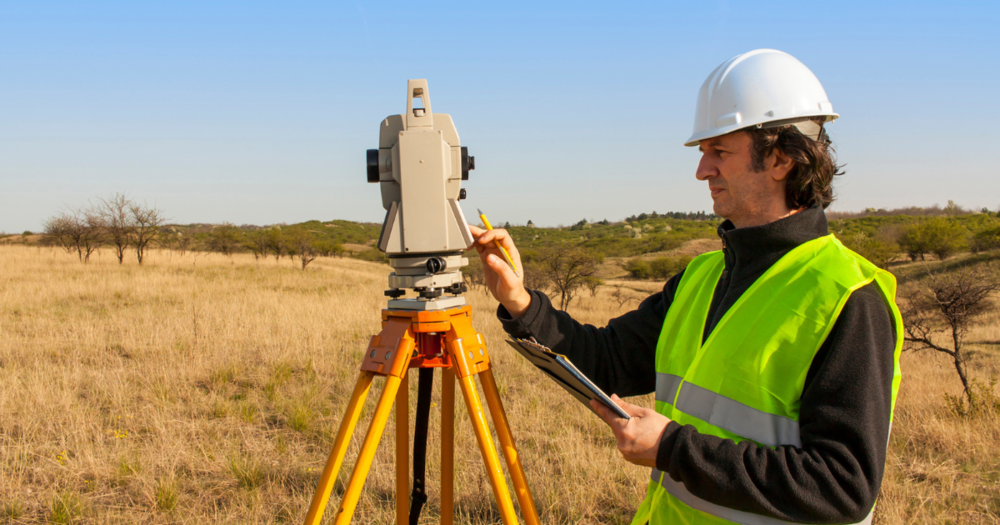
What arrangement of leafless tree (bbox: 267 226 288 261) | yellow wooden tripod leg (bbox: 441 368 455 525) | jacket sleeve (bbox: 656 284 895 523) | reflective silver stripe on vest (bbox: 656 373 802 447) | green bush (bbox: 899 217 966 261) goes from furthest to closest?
green bush (bbox: 899 217 966 261)
leafless tree (bbox: 267 226 288 261)
yellow wooden tripod leg (bbox: 441 368 455 525)
reflective silver stripe on vest (bbox: 656 373 802 447)
jacket sleeve (bbox: 656 284 895 523)

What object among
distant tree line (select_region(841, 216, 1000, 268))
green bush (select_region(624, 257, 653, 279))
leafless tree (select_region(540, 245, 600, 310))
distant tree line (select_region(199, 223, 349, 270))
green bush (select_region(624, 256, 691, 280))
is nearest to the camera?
leafless tree (select_region(540, 245, 600, 310))

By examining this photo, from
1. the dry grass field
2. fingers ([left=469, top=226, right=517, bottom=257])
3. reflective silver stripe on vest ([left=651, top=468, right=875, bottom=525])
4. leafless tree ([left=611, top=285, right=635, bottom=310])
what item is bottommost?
leafless tree ([left=611, top=285, right=635, bottom=310])

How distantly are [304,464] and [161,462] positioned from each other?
805mm

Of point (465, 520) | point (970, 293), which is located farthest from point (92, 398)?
point (970, 293)

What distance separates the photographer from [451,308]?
1.79m

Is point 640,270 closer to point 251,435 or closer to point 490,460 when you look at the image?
point 251,435

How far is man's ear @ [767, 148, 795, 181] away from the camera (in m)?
1.36

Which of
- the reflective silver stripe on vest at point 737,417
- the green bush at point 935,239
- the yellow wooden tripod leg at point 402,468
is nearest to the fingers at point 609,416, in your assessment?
the reflective silver stripe on vest at point 737,417

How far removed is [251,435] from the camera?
142 inches

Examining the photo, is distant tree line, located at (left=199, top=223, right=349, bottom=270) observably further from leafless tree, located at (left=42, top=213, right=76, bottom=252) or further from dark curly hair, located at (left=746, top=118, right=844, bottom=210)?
dark curly hair, located at (left=746, top=118, right=844, bottom=210)

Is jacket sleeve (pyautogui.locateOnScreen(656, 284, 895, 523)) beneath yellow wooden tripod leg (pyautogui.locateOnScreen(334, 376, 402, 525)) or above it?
above

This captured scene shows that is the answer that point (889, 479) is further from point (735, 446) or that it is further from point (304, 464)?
point (304, 464)

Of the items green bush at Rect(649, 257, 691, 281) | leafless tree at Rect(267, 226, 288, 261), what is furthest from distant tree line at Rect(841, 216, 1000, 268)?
leafless tree at Rect(267, 226, 288, 261)

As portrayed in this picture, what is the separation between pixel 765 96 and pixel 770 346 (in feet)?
2.28
